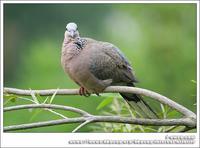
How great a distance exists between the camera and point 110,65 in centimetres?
353

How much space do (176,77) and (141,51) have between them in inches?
13.5

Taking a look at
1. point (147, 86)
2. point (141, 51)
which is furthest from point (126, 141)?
point (141, 51)

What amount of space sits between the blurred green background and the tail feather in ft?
1.94

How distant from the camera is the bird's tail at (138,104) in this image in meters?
3.46

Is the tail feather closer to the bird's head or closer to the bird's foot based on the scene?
the bird's foot

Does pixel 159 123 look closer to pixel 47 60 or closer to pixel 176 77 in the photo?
pixel 176 77

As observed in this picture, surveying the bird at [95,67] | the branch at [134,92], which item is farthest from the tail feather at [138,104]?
the branch at [134,92]

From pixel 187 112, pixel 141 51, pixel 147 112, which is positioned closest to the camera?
pixel 187 112

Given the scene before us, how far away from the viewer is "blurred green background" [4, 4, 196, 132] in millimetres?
4285

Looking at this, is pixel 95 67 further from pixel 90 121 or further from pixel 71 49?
pixel 90 121

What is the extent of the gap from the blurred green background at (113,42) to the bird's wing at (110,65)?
1.96 ft

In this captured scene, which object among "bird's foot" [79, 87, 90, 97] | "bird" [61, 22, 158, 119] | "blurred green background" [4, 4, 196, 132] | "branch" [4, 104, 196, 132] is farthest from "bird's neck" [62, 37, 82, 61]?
"blurred green background" [4, 4, 196, 132]

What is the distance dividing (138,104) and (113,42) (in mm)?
990

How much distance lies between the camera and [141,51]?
4820mm
